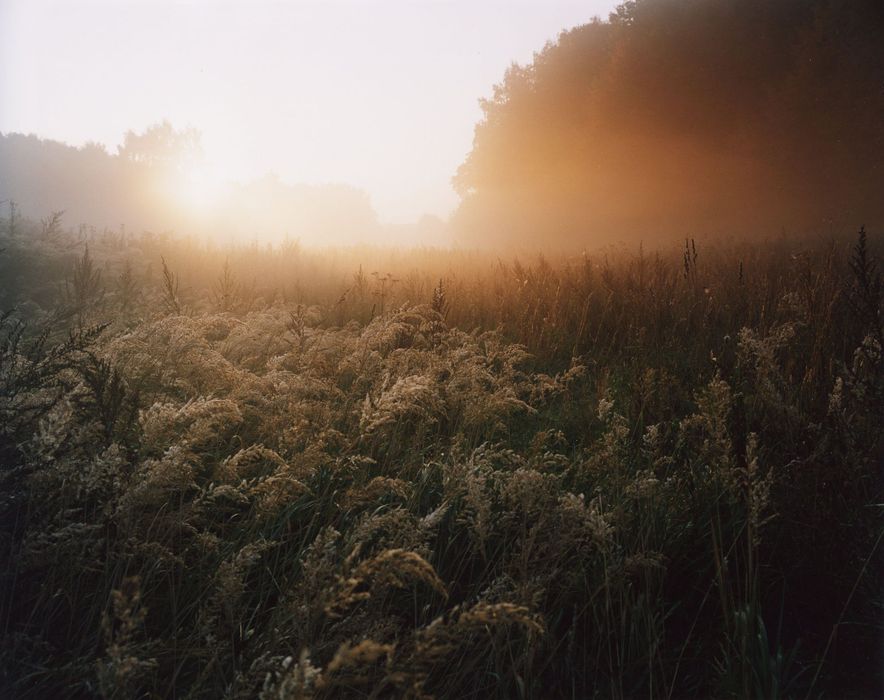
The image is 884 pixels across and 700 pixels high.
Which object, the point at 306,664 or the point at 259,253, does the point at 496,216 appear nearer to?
the point at 259,253

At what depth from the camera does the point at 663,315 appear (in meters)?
4.88

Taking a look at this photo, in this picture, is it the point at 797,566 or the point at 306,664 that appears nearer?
the point at 306,664

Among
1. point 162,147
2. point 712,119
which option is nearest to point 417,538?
point 712,119

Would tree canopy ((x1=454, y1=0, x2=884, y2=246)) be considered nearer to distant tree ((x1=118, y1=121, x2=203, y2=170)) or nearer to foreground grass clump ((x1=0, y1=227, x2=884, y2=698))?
foreground grass clump ((x1=0, y1=227, x2=884, y2=698))

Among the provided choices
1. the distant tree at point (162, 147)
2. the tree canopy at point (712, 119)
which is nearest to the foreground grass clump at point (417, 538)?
the tree canopy at point (712, 119)

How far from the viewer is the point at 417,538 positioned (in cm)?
148

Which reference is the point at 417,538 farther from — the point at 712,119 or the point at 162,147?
the point at 162,147

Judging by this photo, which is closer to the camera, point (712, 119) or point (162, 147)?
point (712, 119)

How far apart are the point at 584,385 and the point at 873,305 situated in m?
1.97

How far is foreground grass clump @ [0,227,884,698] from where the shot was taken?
4.38ft

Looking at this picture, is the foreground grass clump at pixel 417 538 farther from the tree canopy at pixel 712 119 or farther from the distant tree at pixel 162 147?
the distant tree at pixel 162 147

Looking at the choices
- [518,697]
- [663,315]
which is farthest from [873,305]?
[663,315]

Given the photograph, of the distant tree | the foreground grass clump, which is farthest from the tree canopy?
the distant tree

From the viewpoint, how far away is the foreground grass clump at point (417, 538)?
4.38ft
